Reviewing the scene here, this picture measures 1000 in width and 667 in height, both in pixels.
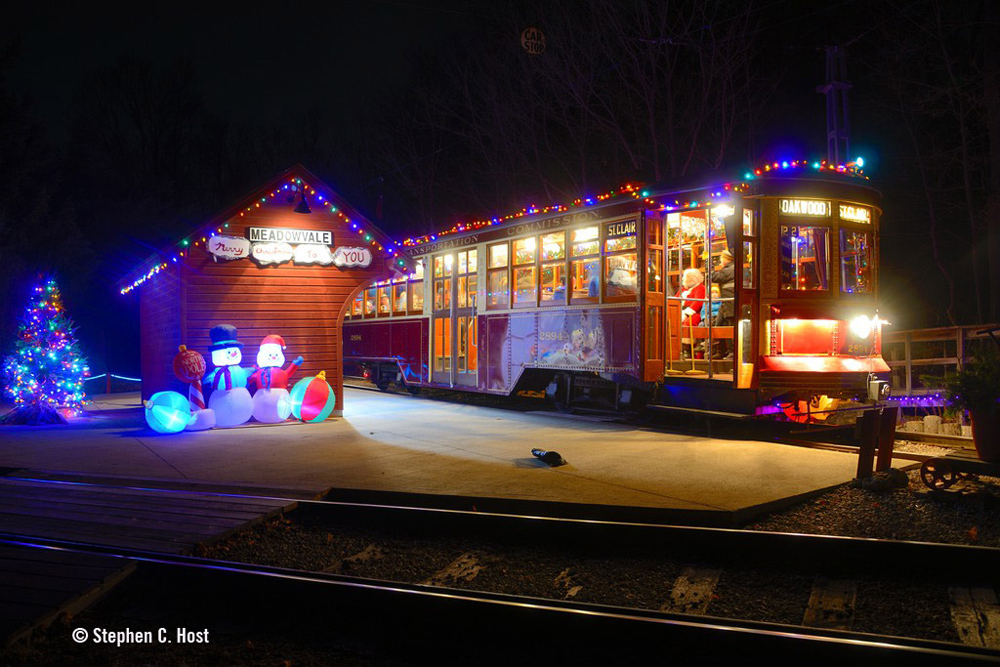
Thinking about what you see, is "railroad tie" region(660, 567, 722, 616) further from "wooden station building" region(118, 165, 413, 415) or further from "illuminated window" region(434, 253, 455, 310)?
"illuminated window" region(434, 253, 455, 310)

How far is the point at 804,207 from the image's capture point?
30.4 feet

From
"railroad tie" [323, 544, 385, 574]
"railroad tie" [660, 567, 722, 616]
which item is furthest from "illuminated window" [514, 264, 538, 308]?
"railroad tie" [660, 567, 722, 616]

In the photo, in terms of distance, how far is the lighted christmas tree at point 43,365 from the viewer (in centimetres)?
1135

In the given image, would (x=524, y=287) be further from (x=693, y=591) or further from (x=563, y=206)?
(x=693, y=591)

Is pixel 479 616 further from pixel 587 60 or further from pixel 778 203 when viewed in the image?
pixel 587 60

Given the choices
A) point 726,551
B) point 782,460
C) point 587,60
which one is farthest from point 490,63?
point 726,551

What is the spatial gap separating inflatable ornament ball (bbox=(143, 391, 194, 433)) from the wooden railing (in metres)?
10.7

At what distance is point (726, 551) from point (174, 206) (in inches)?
1196

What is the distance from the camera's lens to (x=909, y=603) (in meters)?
4.12

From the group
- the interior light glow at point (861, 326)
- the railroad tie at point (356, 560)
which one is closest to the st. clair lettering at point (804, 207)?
the interior light glow at point (861, 326)

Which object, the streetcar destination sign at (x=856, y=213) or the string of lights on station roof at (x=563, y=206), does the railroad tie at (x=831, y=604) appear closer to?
the string of lights on station roof at (x=563, y=206)

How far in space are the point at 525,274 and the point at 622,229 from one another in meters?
2.51

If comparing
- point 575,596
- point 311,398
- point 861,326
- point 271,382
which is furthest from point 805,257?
point 271,382

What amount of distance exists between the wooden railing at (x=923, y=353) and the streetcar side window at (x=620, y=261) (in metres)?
4.87
